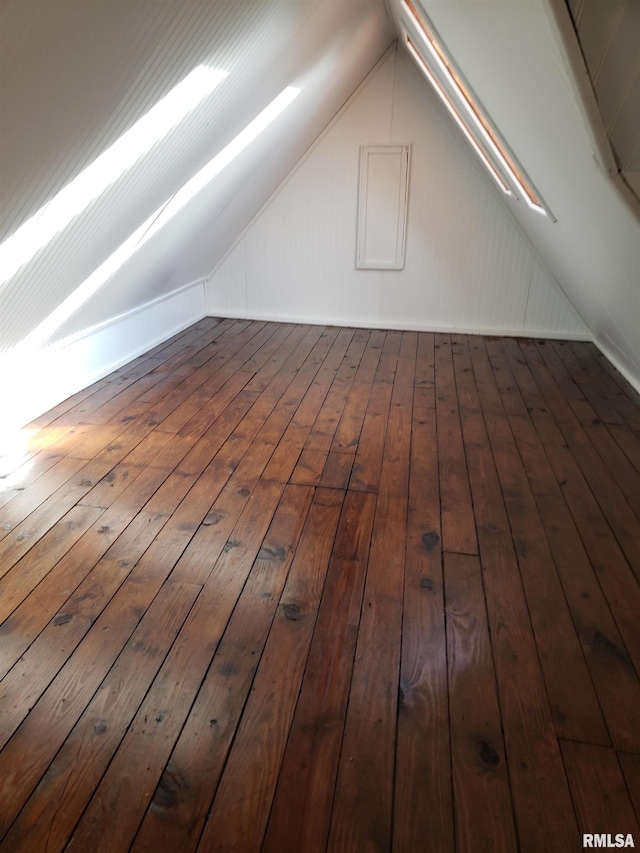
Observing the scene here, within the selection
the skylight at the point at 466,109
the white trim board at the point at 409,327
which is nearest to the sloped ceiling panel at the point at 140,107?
the skylight at the point at 466,109

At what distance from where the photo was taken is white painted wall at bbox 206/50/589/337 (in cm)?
538

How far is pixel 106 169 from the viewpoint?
7.80ft

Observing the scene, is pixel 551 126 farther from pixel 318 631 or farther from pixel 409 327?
pixel 409 327

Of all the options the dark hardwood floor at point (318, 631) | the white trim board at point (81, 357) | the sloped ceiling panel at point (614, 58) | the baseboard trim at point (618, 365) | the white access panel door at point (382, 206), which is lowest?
the baseboard trim at point (618, 365)

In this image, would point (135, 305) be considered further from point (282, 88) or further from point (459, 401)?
point (459, 401)

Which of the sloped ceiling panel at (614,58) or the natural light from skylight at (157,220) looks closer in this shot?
the sloped ceiling panel at (614,58)

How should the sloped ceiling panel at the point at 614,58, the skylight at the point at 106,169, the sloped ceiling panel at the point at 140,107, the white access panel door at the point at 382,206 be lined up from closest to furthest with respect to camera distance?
1. the sloped ceiling panel at the point at 614,58
2. the sloped ceiling panel at the point at 140,107
3. the skylight at the point at 106,169
4. the white access panel door at the point at 382,206

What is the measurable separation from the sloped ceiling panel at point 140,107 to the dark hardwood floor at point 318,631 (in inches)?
38.2

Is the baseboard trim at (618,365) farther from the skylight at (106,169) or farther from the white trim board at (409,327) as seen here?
the skylight at (106,169)

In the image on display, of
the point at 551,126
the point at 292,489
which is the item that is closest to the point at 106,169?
the point at 292,489

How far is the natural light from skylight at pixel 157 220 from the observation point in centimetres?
337

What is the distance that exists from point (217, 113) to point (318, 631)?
2309 millimetres

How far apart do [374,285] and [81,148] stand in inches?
161

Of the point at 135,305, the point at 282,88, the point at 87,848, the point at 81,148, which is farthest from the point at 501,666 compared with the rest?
the point at 135,305
